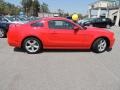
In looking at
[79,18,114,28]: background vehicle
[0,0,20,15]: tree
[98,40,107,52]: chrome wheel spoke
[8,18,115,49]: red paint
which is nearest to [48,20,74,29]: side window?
[8,18,115,49]: red paint

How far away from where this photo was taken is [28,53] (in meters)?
10.4

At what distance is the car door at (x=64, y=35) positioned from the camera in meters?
10.5

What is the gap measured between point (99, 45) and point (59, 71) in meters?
3.98

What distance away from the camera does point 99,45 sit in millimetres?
10961

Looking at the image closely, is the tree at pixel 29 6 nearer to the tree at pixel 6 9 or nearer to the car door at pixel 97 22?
the tree at pixel 6 9

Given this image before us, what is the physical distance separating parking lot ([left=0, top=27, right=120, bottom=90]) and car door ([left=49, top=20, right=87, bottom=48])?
39 cm

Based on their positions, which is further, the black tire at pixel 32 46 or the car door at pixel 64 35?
the car door at pixel 64 35

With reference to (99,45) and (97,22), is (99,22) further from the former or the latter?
(99,45)

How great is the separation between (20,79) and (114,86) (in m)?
2.32

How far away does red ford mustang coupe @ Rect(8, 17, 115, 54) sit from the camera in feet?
34.0

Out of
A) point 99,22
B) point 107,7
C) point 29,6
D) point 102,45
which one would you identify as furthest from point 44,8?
point 102,45

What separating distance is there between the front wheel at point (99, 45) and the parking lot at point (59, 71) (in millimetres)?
359

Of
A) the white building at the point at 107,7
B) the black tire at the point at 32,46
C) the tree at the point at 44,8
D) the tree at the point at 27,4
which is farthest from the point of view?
the tree at the point at 44,8

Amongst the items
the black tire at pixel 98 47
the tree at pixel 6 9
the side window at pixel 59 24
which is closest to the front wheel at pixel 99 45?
the black tire at pixel 98 47
